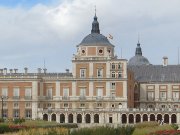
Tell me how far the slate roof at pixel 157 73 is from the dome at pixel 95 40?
11282 millimetres

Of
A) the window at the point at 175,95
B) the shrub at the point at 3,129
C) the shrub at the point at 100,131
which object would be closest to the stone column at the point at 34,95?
the window at the point at 175,95

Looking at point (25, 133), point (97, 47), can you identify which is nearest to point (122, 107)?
A: point (97, 47)

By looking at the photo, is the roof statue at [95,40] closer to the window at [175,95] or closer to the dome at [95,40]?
the dome at [95,40]

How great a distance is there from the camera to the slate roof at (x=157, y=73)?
110m

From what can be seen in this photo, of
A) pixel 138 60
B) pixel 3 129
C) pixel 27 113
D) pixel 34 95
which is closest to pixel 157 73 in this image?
pixel 138 60

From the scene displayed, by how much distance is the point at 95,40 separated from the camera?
104m

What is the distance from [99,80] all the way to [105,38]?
7.57 meters

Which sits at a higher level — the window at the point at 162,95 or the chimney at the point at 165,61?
the chimney at the point at 165,61

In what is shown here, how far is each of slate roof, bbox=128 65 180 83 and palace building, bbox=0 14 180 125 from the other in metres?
4.47

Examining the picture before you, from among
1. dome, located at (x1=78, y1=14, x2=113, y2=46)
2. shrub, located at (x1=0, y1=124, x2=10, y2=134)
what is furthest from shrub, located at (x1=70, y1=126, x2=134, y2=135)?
dome, located at (x1=78, y1=14, x2=113, y2=46)

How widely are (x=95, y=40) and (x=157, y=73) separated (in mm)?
14559

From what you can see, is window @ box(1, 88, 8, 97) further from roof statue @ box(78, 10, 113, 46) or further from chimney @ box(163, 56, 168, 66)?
chimney @ box(163, 56, 168, 66)

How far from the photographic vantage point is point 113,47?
10538 cm

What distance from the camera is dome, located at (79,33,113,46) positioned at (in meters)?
104
